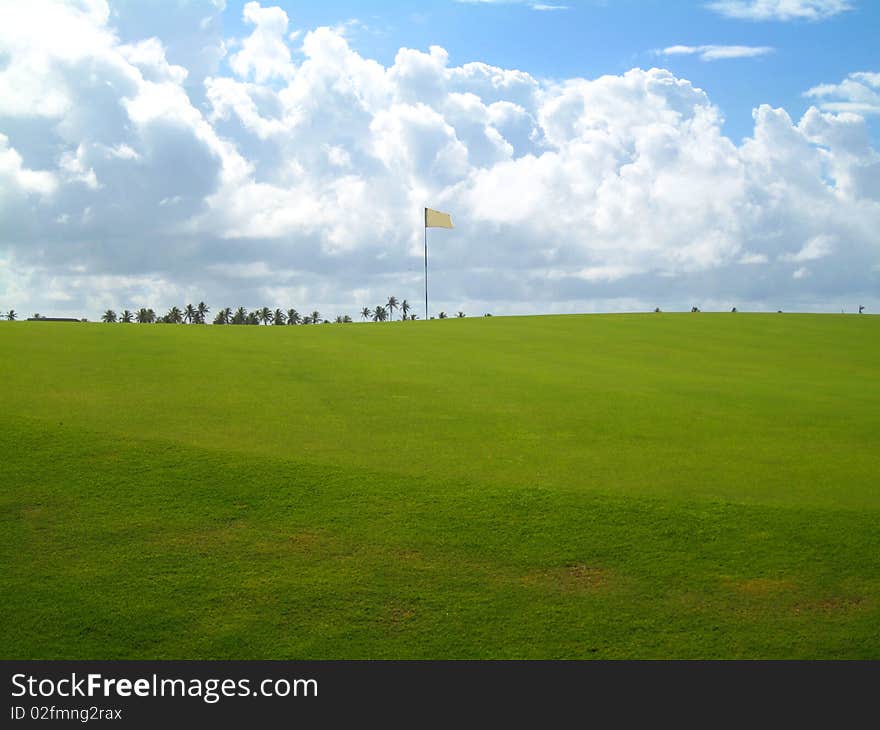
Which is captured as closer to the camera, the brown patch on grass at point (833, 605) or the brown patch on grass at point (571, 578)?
the brown patch on grass at point (833, 605)

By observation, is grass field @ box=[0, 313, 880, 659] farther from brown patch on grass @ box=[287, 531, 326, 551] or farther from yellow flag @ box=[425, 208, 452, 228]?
yellow flag @ box=[425, 208, 452, 228]

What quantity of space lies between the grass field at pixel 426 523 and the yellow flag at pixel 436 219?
38132 mm

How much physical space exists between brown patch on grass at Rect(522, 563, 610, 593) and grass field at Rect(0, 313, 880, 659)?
0.13 ft

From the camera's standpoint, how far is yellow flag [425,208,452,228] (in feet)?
199

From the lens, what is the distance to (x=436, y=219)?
61.3m

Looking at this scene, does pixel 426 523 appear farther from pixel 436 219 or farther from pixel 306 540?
pixel 436 219

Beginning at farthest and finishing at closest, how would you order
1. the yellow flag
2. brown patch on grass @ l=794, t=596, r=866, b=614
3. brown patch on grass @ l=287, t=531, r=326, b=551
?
the yellow flag → brown patch on grass @ l=287, t=531, r=326, b=551 → brown patch on grass @ l=794, t=596, r=866, b=614

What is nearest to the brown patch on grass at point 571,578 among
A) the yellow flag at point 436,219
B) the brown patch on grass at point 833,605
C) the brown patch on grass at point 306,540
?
the brown patch on grass at point 833,605

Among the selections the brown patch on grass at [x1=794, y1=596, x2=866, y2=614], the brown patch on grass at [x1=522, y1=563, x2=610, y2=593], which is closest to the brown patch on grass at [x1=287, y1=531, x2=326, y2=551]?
the brown patch on grass at [x1=522, y1=563, x2=610, y2=593]

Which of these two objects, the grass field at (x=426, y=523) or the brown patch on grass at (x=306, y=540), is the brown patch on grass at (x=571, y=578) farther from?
the brown patch on grass at (x=306, y=540)

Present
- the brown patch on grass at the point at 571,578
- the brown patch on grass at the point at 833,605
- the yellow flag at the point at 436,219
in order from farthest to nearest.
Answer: the yellow flag at the point at 436,219 < the brown patch on grass at the point at 571,578 < the brown patch on grass at the point at 833,605

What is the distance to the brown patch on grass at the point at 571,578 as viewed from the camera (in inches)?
444
